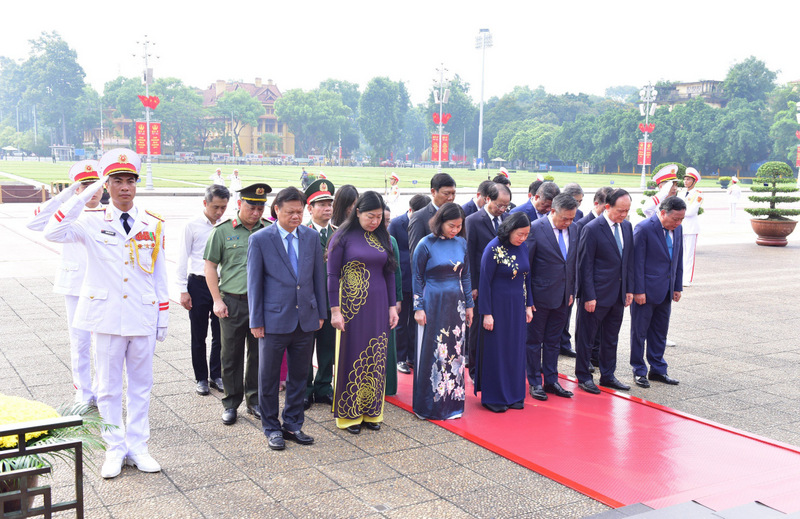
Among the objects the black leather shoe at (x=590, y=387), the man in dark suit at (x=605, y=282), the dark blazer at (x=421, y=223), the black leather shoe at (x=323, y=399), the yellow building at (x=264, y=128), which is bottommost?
the black leather shoe at (x=323, y=399)

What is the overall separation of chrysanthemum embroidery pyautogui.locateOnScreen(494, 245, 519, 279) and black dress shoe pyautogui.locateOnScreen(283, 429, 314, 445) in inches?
76.0

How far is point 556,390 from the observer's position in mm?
5559

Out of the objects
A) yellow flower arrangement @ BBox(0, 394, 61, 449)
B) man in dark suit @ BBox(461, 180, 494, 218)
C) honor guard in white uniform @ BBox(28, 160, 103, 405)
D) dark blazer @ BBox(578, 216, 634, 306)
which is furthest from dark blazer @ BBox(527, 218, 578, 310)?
yellow flower arrangement @ BBox(0, 394, 61, 449)

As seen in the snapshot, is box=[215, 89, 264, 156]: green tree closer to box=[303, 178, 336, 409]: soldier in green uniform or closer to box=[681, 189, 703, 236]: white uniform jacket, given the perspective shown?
box=[681, 189, 703, 236]: white uniform jacket

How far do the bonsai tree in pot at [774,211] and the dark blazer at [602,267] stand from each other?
12.9 metres

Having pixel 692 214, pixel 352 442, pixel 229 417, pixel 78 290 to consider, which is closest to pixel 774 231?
pixel 692 214

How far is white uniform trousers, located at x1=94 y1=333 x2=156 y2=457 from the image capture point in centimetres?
377

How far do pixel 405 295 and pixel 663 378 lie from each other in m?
2.51

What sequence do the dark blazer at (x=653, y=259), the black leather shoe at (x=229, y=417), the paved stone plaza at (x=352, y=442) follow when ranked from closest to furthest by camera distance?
the paved stone plaza at (x=352, y=442)
the black leather shoe at (x=229, y=417)
the dark blazer at (x=653, y=259)

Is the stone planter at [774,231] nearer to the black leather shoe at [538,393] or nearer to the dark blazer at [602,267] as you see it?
the dark blazer at [602,267]

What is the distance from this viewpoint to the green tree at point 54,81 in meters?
91.4

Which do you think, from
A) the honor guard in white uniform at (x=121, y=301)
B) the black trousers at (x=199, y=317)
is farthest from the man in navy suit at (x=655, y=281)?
the honor guard in white uniform at (x=121, y=301)

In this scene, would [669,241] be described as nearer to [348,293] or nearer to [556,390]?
[556,390]

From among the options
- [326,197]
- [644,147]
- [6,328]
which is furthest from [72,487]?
[644,147]
